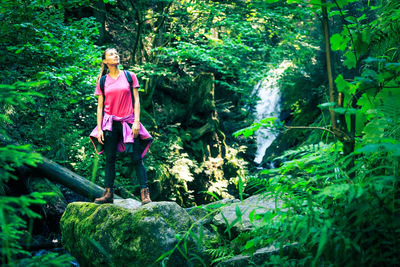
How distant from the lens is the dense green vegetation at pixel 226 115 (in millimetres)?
1276

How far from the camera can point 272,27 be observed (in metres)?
9.71

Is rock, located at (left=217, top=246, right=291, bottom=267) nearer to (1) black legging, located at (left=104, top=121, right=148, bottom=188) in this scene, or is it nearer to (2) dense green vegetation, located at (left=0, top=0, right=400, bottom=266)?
(2) dense green vegetation, located at (left=0, top=0, right=400, bottom=266)

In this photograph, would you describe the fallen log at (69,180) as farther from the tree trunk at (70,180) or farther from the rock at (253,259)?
the rock at (253,259)

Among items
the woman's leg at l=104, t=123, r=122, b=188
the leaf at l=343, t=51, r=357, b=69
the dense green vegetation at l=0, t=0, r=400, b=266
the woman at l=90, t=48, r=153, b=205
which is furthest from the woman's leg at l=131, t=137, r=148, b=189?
the leaf at l=343, t=51, r=357, b=69

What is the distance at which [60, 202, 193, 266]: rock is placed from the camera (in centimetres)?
256

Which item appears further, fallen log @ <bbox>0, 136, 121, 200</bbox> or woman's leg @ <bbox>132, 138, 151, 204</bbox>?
fallen log @ <bbox>0, 136, 121, 200</bbox>

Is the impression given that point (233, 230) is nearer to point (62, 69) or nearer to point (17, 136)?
point (62, 69)

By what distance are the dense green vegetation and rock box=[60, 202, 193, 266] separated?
461 mm

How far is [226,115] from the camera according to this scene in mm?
14328

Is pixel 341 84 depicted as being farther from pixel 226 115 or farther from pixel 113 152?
pixel 226 115

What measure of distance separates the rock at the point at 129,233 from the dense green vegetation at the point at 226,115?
461 millimetres

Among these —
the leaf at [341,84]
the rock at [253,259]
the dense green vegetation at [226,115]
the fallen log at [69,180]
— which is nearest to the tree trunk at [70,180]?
the fallen log at [69,180]

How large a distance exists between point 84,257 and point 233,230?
180cm

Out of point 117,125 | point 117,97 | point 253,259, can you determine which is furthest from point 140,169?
point 253,259
